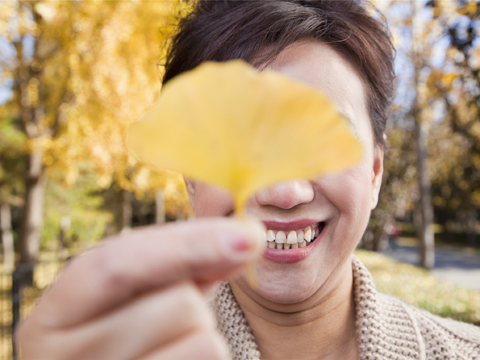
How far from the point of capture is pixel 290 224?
1.03 m

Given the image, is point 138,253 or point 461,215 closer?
point 138,253

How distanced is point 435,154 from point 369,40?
1288 centimetres

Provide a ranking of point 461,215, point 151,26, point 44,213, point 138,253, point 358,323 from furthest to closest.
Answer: point 461,215, point 44,213, point 151,26, point 358,323, point 138,253

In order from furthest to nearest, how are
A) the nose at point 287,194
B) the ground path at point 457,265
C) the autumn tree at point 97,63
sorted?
the ground path at point 457,265 < the autumn tree at point 97,63 < the nose at point 287,194

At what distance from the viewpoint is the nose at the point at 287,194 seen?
38.5 inches

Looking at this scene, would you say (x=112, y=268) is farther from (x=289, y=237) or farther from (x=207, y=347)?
(x=289, y=237)

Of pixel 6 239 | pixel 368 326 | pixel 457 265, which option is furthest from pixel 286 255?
pixel 6 239

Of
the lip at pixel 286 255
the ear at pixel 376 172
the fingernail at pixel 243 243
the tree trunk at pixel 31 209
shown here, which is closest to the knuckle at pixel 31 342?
the fingernail at pixel 243 243

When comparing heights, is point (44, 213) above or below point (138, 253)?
below

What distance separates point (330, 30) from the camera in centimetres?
117

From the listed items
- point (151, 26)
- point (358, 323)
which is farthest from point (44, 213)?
point (358, 323)

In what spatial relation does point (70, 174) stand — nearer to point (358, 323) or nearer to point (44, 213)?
point (358, 323)

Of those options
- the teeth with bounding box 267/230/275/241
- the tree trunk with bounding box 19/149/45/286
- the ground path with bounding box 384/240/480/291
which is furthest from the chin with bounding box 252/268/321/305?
the ground path with bounding box 384/240/480/291

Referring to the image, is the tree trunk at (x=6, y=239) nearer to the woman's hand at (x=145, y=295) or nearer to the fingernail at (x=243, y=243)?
the woman's hand at (x=145, y=295)
